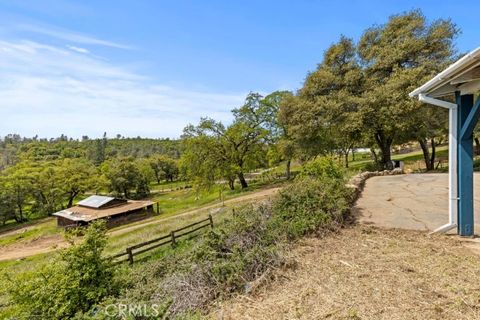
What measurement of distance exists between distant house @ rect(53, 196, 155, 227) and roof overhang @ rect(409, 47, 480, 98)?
26.3 metres

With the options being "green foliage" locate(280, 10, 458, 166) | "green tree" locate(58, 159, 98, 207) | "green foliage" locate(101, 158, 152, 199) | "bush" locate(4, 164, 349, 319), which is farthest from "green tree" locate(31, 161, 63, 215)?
"bush" locate(4, 164, 349, 319)

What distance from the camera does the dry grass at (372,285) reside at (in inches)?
113

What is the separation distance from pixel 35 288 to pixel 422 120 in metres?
16.6

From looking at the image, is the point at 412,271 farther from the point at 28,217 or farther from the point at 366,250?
the point at 28,217

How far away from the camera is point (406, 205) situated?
753 cm

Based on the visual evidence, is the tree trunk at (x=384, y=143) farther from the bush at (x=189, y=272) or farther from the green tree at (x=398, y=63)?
the bush at (x=189, y=272)

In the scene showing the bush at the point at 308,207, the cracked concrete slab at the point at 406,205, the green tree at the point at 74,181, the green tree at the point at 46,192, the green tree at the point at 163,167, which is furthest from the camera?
the green tree at the point at 163,167

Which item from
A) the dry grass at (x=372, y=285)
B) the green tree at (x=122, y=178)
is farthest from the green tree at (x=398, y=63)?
the green tree at (x=122, y=178)

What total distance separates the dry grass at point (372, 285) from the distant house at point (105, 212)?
25010mm

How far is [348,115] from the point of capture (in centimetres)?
1473

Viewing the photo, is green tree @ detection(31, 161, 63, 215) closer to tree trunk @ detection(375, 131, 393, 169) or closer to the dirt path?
the dirt path

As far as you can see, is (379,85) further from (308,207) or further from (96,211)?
(96,211)

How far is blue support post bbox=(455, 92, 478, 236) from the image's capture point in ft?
15.4

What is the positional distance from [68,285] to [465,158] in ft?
23.3
